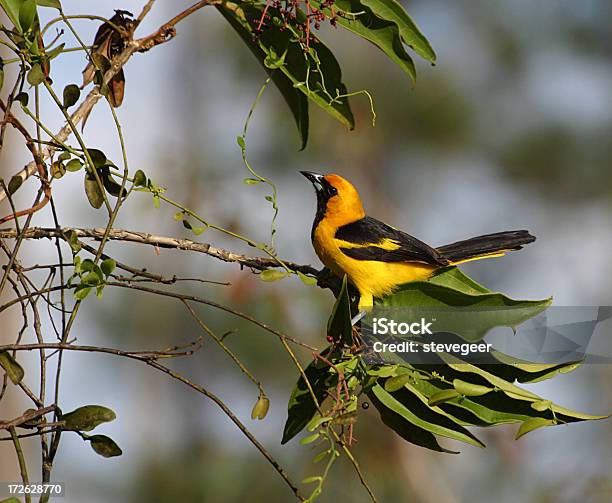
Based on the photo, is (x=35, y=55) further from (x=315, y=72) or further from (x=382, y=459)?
(x=382, y=459)

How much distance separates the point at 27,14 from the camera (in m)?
0.75

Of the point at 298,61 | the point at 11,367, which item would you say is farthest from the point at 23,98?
the point at 298,61

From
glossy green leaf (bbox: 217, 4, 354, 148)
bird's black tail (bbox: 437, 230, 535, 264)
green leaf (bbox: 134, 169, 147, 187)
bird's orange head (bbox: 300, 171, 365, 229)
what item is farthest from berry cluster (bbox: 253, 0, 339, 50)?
bird's orange head (bbox: 300, 171, 365, 229)

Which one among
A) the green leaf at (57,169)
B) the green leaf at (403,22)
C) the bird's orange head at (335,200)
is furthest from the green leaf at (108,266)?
the bird's orange head at (335,200)

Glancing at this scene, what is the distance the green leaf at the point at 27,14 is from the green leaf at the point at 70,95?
7 centimetres

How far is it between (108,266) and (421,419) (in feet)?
1.29

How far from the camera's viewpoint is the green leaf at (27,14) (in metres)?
0.74

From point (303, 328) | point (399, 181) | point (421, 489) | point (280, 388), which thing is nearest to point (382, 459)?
point (421, 489)

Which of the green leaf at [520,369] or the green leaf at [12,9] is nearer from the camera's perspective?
the green leaf at [12,9]

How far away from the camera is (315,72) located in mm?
1012

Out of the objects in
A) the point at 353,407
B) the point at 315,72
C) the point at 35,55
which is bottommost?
the point at 353,407

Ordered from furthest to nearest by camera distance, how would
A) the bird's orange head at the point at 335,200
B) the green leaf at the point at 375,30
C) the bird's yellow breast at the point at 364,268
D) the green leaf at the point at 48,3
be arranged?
the bird's orange head at the point at 335,200 → the bird's yellow breast at the point at 364,268 → the green leaf at the point at 375,30 → the green leaf at the point at 48,3

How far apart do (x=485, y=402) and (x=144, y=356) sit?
39cm

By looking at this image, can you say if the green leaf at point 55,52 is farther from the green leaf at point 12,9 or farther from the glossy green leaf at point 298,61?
the glossy green leaf at point 298,61
